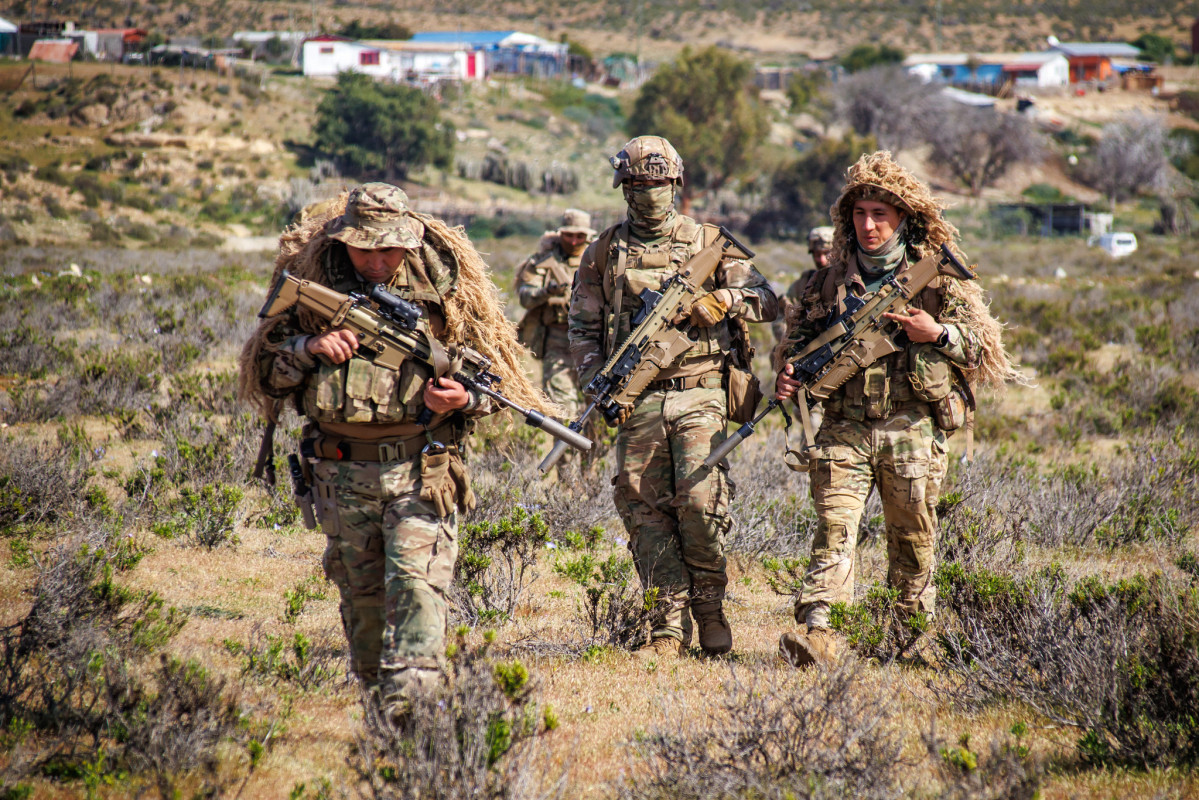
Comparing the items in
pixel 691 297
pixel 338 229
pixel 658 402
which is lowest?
pixel 658 402

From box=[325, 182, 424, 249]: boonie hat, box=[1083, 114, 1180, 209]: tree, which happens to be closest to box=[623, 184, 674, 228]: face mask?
box=[325, 182, 424, 249]: boonie hat

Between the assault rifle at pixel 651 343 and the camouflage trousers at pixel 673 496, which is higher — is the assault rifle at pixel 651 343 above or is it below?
above

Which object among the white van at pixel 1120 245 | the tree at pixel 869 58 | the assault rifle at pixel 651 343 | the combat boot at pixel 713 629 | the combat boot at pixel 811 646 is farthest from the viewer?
the tree at pixel 869 58

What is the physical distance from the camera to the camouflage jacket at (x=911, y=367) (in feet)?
14.6

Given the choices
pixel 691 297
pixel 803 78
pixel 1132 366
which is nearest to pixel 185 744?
pixel 691 297

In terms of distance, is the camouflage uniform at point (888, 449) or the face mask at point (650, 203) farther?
the face mask at point (650, 203)

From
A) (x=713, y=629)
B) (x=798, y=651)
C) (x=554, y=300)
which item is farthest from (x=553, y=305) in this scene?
(x=798, y=651)

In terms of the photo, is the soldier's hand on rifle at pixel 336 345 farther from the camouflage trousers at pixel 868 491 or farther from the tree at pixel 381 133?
the tree at pixel 381 133

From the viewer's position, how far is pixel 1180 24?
329 ft

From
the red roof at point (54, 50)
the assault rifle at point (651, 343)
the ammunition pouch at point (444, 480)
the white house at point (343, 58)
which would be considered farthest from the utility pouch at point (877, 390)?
the white house at point (343, 58)

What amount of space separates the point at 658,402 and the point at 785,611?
1649 millimetres

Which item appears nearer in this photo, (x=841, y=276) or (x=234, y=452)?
(x=841, y=276)

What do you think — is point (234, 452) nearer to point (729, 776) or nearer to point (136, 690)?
point (136, 690)

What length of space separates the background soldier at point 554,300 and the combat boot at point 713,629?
3897 mm
